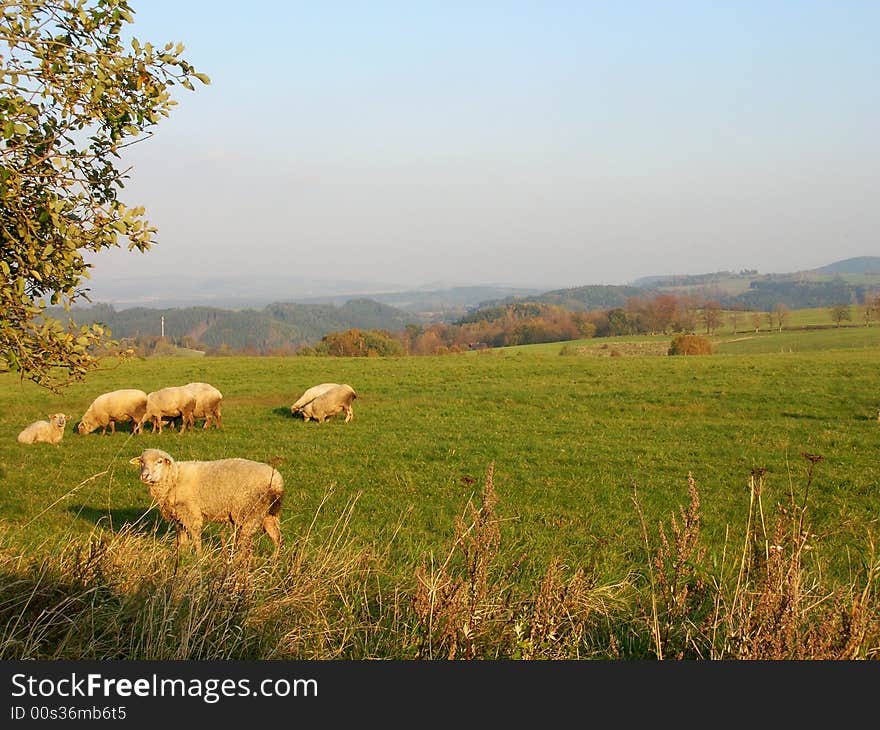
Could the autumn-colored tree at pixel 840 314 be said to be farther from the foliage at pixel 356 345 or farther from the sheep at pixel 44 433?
the sheep at pixel 44 433

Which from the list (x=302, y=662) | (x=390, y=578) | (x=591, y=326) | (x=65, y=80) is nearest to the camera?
(x=302, y=662)

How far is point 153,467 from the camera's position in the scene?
33.1 ft

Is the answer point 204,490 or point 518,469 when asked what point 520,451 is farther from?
point 204,490

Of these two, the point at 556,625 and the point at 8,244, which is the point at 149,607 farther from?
the point at 8,244

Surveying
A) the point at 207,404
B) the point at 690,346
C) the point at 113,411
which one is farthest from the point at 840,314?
the point at 113,411

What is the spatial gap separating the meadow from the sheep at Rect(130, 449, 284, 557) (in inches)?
27.2

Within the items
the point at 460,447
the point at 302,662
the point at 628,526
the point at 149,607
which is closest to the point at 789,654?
the point at 302,662

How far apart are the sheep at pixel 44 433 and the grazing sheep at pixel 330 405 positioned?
27.7 ft

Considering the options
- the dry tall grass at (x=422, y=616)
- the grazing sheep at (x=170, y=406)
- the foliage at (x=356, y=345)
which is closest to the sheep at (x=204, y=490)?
the dry tall grass at (x=422, y=616)

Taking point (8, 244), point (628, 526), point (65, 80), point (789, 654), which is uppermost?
point (65, 80)

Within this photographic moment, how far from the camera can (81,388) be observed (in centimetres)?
3312

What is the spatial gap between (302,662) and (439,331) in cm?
12448

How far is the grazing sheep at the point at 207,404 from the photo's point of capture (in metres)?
23.2

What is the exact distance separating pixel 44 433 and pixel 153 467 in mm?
14767
